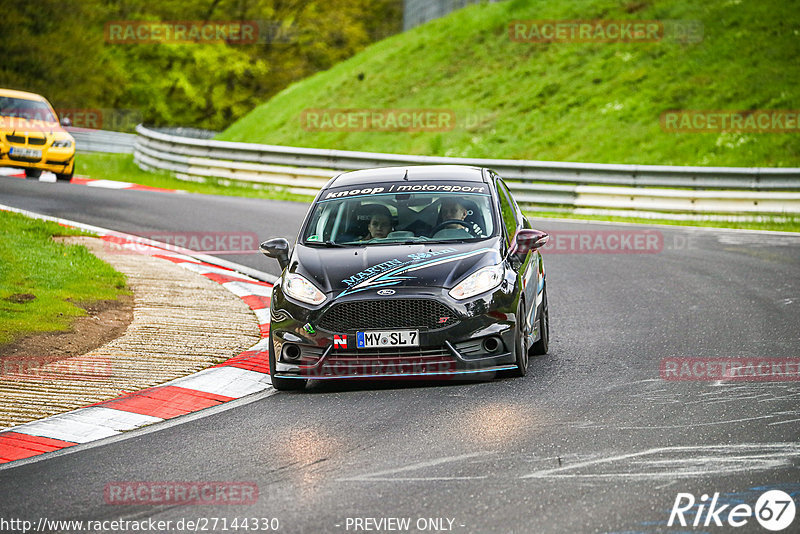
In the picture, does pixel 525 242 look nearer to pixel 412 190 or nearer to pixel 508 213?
pixel 508 213

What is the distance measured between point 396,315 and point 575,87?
22156 mm

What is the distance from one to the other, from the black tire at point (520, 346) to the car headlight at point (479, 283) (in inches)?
10.7

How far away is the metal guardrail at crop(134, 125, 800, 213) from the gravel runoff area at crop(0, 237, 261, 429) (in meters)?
9.75

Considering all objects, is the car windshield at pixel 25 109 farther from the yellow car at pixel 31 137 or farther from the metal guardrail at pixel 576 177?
the metal guardrail at pixel 576 177

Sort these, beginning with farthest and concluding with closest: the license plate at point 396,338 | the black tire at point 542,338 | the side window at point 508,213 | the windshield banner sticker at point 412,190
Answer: the windshield banner sticker at point 412,190 → the black tire at point 542,338 → the side window at point 508,213 → the license plate at point 396,338

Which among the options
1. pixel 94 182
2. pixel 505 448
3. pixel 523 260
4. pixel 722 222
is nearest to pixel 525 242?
pixel 523 260

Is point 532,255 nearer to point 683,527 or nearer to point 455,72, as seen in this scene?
point 683,527

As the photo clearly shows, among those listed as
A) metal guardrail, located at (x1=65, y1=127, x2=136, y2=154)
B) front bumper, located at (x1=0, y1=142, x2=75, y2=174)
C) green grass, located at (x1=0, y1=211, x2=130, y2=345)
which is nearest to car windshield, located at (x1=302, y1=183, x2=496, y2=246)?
green grass, located at (x1=0, y1=211, x2=130, y2=345)

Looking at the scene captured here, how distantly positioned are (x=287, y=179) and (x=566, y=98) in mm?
8390

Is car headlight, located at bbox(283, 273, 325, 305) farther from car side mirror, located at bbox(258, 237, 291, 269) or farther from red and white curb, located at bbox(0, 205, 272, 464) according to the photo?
red and white curb, located at bbox(0, 205, 272, 464)

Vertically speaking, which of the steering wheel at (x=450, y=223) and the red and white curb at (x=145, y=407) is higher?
the steering wheel at (x=450, y=223)

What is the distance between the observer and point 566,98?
28.4 m

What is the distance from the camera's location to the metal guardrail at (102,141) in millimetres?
36675

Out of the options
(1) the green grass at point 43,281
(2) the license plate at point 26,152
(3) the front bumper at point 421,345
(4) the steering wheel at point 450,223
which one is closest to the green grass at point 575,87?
(2) the license plate at point 26,152
